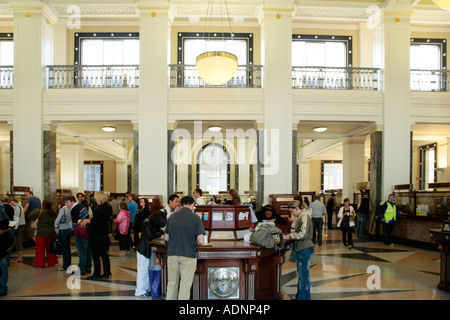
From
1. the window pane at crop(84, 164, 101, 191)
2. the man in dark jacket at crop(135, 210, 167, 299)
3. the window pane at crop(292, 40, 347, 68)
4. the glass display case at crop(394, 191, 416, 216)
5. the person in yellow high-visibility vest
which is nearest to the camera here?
the man in dark jacket at crop(135, 210, 167, 299)

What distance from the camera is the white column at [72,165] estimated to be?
16.3 meters

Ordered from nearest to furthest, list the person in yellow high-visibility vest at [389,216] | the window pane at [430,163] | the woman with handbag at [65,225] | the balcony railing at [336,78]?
the woman with handbag at [65,225], the person in yellow high-visibility vest at [389,216], the balcony railing at [336,78], the window pane at [430,163]

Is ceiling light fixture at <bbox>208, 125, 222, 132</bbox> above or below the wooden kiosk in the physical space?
above

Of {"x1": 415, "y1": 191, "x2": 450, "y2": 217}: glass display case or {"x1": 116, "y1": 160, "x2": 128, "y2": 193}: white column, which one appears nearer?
{"x1": 415, "y1": 191, "x2": 450, "y2": 217}: glass display case

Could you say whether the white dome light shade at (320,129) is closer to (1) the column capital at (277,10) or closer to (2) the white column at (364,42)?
(2) the white column at (364,42)

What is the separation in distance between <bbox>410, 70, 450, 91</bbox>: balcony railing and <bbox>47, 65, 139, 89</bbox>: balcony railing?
937 centimetres

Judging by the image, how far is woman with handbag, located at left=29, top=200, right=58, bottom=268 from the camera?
7.97 metres

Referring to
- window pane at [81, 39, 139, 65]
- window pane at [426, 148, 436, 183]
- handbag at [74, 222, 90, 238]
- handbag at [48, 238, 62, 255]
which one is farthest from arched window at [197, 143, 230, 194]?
handbag at [74, 222, 90, 238]

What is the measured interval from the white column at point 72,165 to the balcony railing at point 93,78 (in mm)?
3678

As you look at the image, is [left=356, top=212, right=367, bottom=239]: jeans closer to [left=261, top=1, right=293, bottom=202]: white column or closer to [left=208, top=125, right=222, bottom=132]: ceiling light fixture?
[left=261, top=1, right=293, bottom=202]: white column

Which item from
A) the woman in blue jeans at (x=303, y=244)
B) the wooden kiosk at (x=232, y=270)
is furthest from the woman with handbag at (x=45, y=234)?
the woman in blue jeans at (x=303, y=244)

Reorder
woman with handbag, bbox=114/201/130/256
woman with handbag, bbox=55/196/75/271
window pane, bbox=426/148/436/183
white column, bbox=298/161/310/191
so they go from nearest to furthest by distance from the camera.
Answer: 1. woman with handbag, bbox=55/196/75/271
2. woman with handbag, bbox=114/201/130/256
3. window pane, bbox=426/148/436/183
4. white column, bbox=298/161/310/191

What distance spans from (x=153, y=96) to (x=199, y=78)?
65.2 inches
